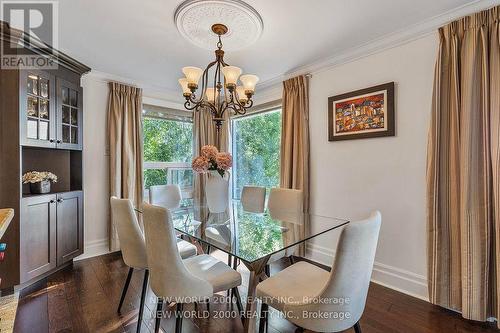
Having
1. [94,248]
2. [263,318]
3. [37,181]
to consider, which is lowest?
[94,248]

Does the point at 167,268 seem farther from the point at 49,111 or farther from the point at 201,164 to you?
the point at 49,111

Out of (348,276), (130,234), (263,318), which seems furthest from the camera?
(130,234)

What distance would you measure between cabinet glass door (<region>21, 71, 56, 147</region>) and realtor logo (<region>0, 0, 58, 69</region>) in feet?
0.38

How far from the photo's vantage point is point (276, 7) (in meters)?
1.79

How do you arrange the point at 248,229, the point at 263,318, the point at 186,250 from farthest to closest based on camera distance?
the point at 186,250 < the point at 248,229 < the point at 263,318

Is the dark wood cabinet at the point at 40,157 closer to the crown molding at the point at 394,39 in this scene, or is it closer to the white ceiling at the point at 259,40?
the white ceiling at the point at 259,40

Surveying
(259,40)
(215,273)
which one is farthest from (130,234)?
(259,40)

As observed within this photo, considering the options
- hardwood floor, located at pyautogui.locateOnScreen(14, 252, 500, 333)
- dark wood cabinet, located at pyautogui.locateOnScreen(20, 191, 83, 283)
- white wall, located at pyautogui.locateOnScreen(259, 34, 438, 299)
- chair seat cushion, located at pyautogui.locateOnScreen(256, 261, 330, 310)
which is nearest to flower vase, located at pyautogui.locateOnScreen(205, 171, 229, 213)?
hardwood floor, located at pyautogui.locateOnScreen(14, 252, 500, 333)

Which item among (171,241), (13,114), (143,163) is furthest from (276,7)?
(143,163)

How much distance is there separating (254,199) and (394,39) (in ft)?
7.06

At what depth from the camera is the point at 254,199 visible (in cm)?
281

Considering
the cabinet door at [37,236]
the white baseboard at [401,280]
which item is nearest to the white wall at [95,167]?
the cabinet door at [37,236]

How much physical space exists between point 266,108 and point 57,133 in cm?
265

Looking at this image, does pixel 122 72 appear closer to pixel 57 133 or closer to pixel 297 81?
pixel 57 133
